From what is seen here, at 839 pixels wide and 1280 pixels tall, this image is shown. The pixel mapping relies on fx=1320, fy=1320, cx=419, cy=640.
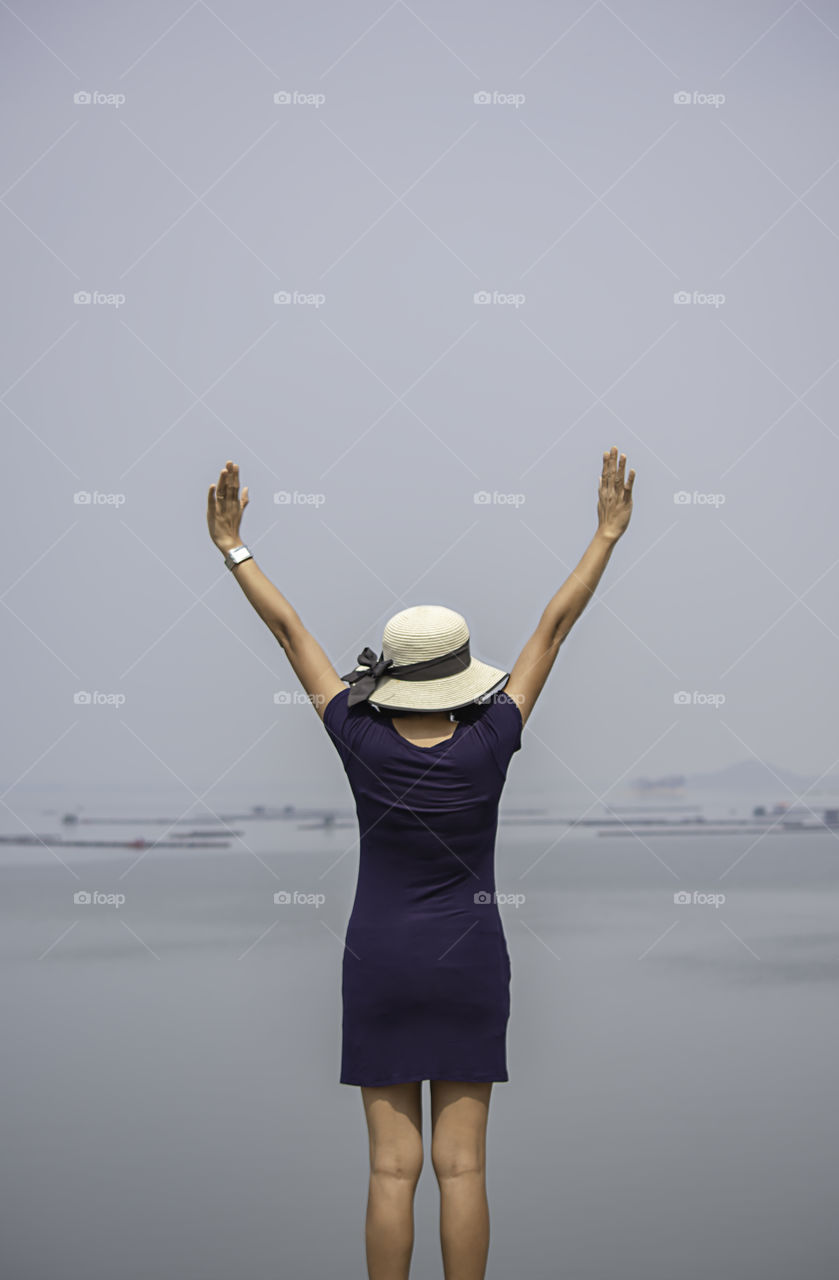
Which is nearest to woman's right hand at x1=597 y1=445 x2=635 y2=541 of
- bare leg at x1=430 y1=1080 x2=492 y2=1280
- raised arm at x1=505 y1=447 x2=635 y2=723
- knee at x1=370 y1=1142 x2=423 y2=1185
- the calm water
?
raised arm at x1=505 y1=447 x2=635 y2=723

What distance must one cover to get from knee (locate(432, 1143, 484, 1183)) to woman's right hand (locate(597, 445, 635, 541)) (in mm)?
985

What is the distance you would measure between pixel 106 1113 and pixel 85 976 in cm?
106

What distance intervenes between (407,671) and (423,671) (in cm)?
3

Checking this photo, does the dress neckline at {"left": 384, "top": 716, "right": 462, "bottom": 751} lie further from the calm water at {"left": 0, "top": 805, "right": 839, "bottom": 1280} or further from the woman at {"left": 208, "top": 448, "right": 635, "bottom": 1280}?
the calm water at {"left": 0, "top": 805, "right": 839, "bottom": 1280}

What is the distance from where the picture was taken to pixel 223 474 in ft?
7.20

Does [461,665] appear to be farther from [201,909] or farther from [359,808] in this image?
[201,909]

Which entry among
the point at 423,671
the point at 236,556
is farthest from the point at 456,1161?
the point at 236,556

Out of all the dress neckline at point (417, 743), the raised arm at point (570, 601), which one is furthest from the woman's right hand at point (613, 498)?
the dress neckline at point (417, 743)

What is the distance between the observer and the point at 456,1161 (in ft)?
6.42

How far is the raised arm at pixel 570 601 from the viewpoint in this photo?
6.77ft

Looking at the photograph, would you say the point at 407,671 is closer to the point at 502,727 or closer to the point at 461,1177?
the point at 502,727

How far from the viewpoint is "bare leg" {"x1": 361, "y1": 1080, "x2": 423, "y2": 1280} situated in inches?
77.1

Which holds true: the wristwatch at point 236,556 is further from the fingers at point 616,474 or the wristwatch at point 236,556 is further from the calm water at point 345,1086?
the calm water at point 345,1086

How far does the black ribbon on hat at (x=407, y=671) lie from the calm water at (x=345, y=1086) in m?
1.14
